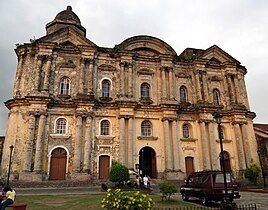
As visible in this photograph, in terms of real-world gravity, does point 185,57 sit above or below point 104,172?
above

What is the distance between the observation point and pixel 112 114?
2712cm

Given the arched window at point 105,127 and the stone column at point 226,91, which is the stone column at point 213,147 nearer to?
the stone column at point 226,91

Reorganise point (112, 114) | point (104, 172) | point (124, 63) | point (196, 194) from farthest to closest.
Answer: point (124, 63), point (112, 114), point (104, 172), point (196, 194)

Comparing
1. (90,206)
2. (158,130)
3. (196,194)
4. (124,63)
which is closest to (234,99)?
(158,130)

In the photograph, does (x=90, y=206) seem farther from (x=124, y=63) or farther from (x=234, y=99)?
(x=234, y=99)

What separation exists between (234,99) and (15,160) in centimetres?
2493

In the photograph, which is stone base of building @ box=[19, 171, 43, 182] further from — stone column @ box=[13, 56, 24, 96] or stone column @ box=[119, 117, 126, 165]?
stone column @ box=[13, 56, 24, 96]

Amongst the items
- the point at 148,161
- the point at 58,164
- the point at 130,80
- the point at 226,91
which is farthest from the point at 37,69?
the point at 226,91

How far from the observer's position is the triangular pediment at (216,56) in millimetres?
32938

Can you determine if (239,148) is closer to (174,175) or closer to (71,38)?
(174,175)

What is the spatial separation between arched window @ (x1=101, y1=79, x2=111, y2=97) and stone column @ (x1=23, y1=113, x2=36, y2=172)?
7.69 meters

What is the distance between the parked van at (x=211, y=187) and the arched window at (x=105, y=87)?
15306 mm

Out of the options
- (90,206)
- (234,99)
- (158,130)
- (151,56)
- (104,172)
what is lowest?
(90,206)

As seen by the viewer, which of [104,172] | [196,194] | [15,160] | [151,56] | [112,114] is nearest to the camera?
[196,194]
